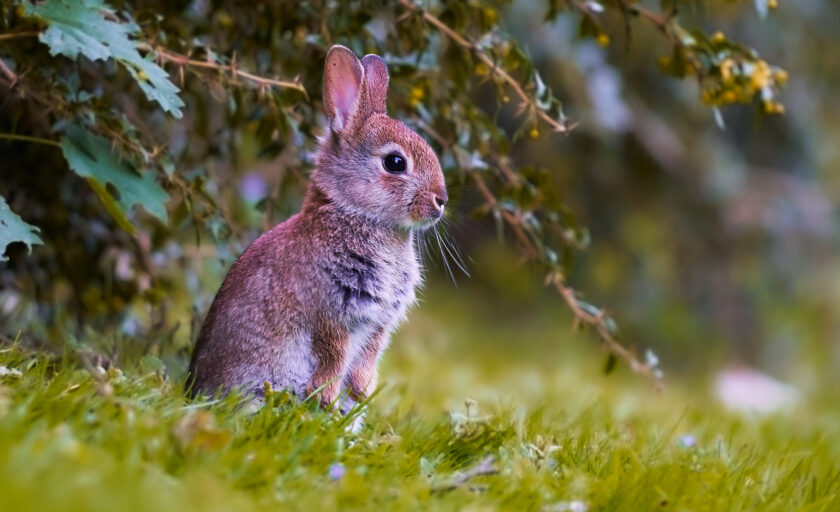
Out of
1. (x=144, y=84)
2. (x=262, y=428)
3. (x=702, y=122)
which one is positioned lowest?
(x=262, y=428)

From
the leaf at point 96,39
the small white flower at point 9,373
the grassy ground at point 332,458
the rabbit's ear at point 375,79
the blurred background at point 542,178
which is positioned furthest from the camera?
the blurred background at point 542,178

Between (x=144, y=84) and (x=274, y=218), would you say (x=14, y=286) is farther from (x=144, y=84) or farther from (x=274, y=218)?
(x=144, y=84)

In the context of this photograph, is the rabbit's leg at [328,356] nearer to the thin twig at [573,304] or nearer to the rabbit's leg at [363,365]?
the rabbit's leg at [363,365]

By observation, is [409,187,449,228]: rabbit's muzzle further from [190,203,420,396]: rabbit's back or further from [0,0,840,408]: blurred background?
[0,0,840,408]: blurred background

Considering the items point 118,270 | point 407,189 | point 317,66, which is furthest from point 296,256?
point 118,270

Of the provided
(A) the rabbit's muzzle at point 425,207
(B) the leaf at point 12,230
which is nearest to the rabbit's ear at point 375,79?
(A) the rabbit's muzzle at point 425,207
